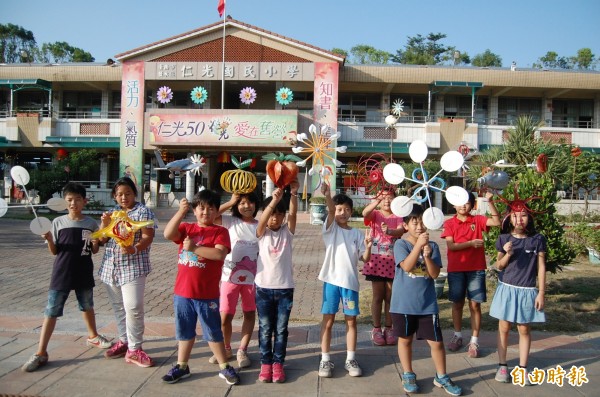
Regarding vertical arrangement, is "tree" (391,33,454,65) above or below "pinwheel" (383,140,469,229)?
above

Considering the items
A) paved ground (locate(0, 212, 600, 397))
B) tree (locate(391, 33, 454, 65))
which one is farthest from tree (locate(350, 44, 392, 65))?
paved ground (locate(0, 212, 600, 397))

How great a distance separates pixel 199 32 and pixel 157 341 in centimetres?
1732

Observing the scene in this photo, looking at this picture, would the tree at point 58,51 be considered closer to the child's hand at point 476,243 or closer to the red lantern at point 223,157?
the red lantern at point 223,157

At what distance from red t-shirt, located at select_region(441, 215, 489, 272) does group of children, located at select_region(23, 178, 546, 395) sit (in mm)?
13

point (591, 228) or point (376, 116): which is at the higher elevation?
point (376, 116)

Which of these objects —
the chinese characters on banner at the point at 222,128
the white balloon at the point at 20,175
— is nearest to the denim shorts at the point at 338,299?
the white balloon at the point at 20,175

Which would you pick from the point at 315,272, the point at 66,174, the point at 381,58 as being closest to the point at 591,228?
the point at 315,272

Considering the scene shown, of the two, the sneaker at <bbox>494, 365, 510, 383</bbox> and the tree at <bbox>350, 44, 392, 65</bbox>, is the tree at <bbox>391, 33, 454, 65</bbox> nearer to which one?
the tree at <bbox>350, 44, 392, 65</bbox>

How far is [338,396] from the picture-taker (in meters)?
3.28

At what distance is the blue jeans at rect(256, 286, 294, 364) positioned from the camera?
358 centimetres

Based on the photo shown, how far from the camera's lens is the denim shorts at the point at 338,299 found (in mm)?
3699

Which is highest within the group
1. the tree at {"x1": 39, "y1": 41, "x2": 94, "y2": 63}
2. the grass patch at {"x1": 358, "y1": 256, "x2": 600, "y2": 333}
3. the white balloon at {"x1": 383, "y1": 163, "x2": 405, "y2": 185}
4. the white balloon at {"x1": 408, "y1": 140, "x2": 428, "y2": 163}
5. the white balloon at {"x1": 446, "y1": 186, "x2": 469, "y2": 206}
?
the tree at {"x1": 39, "y1": 41, "x2": 94, "y2": 63}

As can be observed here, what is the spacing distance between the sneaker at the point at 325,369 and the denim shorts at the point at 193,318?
82 centimetres

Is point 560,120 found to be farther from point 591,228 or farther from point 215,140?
point 215,140
